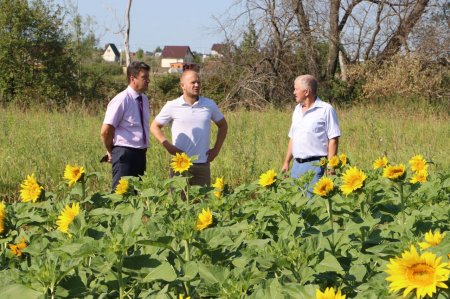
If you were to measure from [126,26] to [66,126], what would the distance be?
882 centimetres

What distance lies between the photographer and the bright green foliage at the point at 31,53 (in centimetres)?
1565

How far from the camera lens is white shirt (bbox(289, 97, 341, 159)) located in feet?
15.5

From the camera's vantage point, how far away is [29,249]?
2205 mm

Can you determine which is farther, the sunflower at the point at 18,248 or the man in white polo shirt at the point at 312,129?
the man in white polo shirt at the point at 312,129

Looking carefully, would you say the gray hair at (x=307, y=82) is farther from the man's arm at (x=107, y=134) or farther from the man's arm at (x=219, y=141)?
the man's arm at (x=107, y=134)

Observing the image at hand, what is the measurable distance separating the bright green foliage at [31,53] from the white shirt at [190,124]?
11063 mm

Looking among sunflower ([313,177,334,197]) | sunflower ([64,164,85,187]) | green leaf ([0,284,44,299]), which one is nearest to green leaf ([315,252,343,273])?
green leaf ([0,284,44,299])

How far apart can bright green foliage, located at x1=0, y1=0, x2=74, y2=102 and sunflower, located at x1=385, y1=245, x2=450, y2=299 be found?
14.6 m

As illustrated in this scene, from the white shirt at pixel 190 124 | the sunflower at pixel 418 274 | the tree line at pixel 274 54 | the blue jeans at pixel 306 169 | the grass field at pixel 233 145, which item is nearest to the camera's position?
the sunflower at pixel 418 274

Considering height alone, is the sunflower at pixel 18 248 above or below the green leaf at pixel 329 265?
below

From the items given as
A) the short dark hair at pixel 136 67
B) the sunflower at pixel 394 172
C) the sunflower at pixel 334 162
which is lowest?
the sunflower at pixel 334 162

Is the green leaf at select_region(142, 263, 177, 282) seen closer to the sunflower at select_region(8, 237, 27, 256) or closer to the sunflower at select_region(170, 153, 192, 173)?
the sunflower at select_region(8, 237, 27, 256)

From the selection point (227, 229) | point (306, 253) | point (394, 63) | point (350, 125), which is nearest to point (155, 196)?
point (227, 229)

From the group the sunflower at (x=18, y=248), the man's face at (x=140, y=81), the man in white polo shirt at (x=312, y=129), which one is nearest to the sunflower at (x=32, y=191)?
the sunflower at (x=18, y=248)
